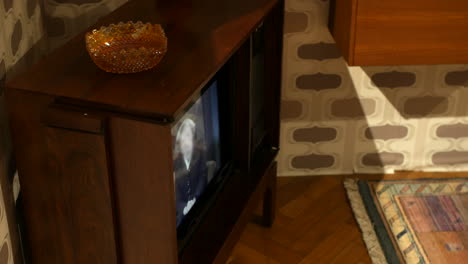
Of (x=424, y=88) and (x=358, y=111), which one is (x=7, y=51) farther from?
(x=424, y=88)

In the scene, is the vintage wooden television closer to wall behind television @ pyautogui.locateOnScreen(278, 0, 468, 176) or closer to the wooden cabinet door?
the wooden cabinet door

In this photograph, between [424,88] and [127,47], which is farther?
[424,88]

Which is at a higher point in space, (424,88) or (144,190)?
(144,190)

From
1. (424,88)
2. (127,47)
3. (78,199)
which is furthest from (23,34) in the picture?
(424,88)

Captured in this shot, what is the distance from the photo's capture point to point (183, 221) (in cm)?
177

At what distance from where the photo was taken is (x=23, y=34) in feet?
6.08

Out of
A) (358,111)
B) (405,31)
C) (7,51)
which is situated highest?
(7,51)

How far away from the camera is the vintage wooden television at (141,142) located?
56.5 inches

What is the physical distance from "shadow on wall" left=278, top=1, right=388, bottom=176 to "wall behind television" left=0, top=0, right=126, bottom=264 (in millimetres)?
707

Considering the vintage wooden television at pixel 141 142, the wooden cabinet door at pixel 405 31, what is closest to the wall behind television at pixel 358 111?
the wooden cabinet door at pixel 405 31

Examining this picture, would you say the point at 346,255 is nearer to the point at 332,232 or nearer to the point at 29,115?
the point at 332,232

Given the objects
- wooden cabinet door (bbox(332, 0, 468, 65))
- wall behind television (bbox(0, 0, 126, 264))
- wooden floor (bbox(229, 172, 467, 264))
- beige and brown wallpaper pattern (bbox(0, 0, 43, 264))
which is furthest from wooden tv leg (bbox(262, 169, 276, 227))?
beige and brown wallpaper pattern (bbox(0, 0, 43, 264))

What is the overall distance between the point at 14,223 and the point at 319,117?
1.40 meters

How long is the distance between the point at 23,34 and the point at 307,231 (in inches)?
49.3
